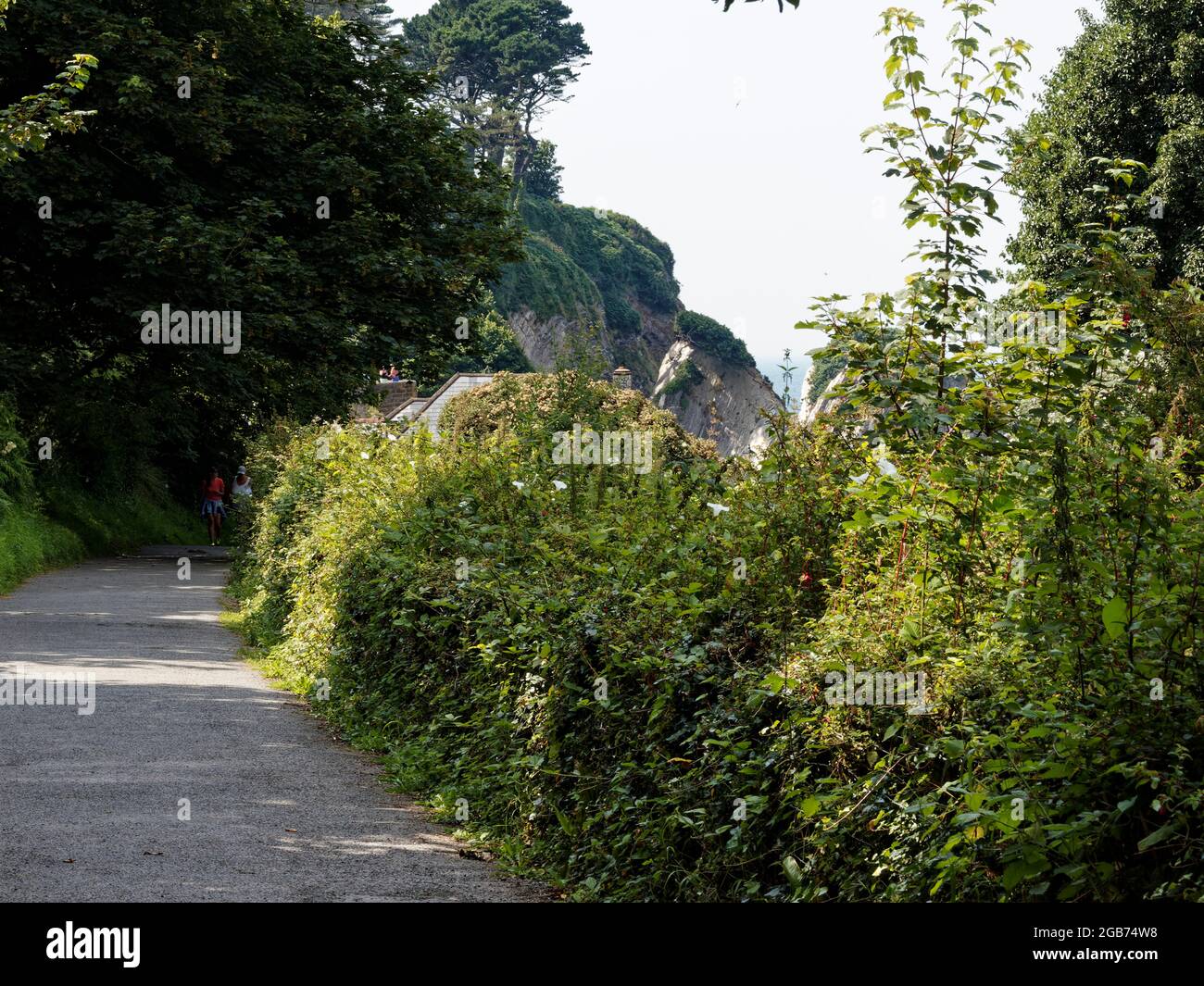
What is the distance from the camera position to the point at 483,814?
7672 mm

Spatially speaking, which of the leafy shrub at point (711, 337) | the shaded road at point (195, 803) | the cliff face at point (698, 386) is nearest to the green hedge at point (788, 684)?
the shaded road at point (195, 803)

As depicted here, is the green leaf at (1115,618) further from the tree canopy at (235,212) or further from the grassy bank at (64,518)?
the tree canopy at (235,212)

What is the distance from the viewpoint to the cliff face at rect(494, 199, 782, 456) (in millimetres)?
90438

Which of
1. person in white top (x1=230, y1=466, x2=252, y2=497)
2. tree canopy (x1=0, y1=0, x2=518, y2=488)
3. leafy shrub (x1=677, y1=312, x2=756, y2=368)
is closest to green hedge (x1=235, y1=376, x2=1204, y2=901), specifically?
tree canopy (x1=0, y1=0, x2=518, y2=488)

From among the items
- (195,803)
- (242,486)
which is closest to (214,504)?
(242,486)

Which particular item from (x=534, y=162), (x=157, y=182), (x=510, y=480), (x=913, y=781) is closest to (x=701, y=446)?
(x=510, y=480)

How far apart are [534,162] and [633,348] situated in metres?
17.7

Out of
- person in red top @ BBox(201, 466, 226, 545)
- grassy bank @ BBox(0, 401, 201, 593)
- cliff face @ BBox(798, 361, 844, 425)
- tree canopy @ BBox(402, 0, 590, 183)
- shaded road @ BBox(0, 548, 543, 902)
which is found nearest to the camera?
shaded road @ BBox(0, 548, 543, 902)

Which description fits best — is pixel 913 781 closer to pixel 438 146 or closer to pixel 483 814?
pixel 483 814

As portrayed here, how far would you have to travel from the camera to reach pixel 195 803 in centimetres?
780

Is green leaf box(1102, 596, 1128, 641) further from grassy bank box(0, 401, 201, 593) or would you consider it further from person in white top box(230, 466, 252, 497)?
person in white top box(230, 466, 252, 497)

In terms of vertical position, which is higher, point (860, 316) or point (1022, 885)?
point (860, 316)

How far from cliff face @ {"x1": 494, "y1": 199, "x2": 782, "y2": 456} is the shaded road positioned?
73826mm

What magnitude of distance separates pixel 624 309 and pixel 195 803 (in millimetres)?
103436
